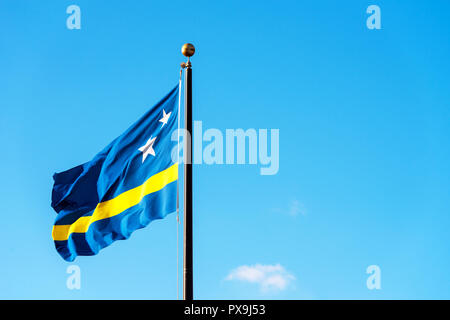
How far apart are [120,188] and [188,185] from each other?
8.19 ft

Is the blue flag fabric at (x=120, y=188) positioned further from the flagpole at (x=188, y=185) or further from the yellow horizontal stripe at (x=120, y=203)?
the flagpole at (x=188, y=185)

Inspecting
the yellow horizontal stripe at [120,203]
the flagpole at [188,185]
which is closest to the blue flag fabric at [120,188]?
the yellow horizontal stripe at [120,203]

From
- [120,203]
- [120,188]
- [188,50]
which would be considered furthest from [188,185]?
[188,50]

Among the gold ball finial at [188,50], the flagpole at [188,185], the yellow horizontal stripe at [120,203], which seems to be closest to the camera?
the flagpole at [188,185]

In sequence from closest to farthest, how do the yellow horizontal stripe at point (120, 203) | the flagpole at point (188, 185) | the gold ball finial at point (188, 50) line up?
the flagpole at point (188, 185) < the gold ball finial at point (188, 50) < the yellow horizontal stripe at point (120, 203)

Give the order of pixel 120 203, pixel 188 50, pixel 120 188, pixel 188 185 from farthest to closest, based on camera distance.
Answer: pixel 120 188 < pixel 120 203 < pixel 188 50 < pixel 188 185

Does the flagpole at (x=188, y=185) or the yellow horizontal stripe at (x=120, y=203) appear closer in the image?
the flagpole at (x=188, y=185)

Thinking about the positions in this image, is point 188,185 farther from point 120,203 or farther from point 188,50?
point 188,50

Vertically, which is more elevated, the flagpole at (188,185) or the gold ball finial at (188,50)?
the gold ball finial at (188,50)

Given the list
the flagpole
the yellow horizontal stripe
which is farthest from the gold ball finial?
the yellow horizontal stripe

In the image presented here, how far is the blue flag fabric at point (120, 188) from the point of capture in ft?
45.0

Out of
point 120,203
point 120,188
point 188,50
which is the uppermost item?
point 188,50

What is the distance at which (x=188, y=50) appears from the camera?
13.3 m
